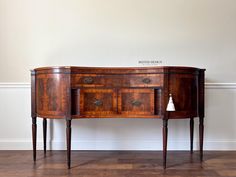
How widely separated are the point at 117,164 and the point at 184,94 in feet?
2.87

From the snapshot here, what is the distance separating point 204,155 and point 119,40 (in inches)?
60.1

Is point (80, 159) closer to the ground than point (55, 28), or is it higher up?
closer to the ground

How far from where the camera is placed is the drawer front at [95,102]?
7.11 ft

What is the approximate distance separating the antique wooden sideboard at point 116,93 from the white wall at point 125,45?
0.63 m

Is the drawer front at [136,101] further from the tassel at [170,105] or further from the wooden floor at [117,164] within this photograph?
the wooden floor at [117,164]

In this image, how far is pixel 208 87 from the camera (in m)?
2.78

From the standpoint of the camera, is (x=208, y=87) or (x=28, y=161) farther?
(x=208, y=87)

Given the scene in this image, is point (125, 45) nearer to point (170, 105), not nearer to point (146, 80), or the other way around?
point (146, 80)

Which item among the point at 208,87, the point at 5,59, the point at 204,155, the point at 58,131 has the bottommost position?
the point at 204,155

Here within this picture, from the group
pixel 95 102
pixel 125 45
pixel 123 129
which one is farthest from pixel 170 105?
pixel 125 45

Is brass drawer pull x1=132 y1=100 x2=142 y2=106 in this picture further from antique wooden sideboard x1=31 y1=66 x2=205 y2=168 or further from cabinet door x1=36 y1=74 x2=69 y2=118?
cabinet door x1=36 y1=74 x2=69 y2=118

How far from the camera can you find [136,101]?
2174 mm

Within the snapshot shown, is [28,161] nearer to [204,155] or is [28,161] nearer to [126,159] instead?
[126,159]

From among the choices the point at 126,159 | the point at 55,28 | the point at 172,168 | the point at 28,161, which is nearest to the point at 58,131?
the point at 28,161
